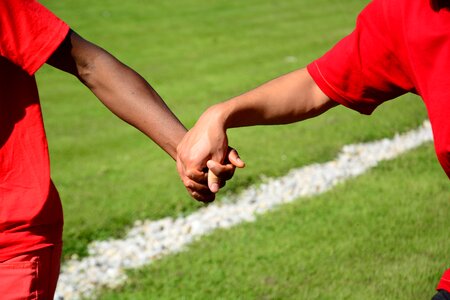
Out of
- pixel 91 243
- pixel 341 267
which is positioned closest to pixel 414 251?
pixel 341 267

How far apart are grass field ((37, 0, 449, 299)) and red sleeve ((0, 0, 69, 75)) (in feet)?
9.47

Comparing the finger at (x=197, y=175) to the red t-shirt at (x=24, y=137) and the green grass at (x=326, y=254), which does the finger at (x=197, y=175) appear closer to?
the red t-shirt at (x=24, y=137)

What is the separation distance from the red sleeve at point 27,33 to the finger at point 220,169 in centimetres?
73

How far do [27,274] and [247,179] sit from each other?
5203 millimetres

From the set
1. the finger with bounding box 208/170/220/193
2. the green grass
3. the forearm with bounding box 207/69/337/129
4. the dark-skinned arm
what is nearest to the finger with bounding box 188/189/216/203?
the dark-skinned arm

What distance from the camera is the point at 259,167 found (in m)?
8.33

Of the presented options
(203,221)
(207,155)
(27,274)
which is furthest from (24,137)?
(203,221)

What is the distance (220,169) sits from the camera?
3.15m

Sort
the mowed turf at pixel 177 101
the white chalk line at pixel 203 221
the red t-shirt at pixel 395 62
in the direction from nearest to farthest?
the red t-shirt at pixel 395 62
the white chalk line at pixel 203 221
the mowed turf at pixel 177 101

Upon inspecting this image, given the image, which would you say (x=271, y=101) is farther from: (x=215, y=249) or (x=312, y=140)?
(x=312, y=140)

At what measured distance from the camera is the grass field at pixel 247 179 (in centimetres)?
573

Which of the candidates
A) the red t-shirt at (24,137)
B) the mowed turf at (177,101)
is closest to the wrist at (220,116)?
the red t-shirt at (24,137)

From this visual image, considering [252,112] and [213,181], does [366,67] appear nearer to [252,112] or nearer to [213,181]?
[252,112]

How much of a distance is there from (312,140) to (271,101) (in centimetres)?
626
